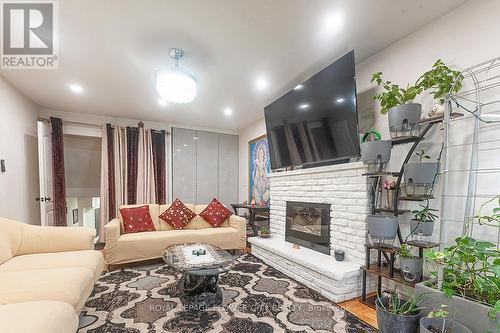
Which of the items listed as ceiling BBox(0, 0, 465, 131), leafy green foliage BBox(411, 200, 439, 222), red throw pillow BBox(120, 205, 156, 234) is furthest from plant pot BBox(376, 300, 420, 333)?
red throw pillow BBox(120, 205, 156, 234)

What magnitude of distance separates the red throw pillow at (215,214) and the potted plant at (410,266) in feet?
8.43

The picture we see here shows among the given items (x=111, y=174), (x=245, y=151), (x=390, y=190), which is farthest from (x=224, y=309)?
(x=245, y=151)

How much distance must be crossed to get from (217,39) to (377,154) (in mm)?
1757

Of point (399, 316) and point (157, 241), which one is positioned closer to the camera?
point (399, 316)

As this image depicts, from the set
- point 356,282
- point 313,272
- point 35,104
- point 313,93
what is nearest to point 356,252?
point 356,282

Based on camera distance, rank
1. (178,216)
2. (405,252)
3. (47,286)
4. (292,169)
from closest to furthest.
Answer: (47,286) < (405,252) < (292,169) < (178,216)

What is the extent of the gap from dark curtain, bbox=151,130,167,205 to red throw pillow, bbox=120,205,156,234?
124 cm

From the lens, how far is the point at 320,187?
9.35 ft

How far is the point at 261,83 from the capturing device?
310 centimetres

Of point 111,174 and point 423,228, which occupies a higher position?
point 111,174

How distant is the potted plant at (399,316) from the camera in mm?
1441

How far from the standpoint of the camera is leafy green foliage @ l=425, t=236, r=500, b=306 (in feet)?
4.12

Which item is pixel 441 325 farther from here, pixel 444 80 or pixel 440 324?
pixel 444 80

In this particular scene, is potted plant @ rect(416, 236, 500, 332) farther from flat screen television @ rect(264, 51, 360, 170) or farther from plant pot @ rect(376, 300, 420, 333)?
flat screen television @ rect(264, 51, 360, 170)
